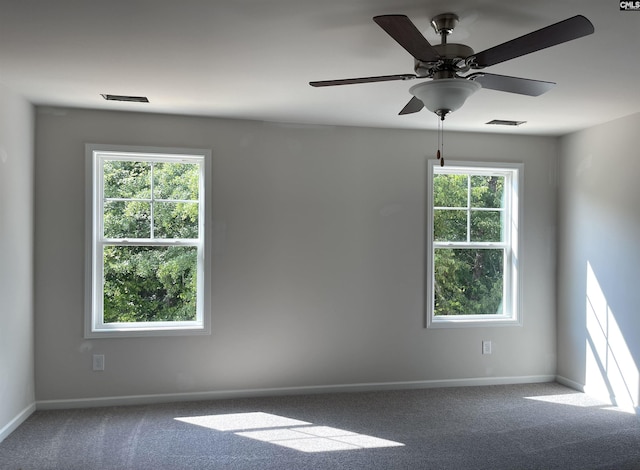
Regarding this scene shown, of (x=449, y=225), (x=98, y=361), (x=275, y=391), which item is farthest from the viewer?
(x=449, y=225)

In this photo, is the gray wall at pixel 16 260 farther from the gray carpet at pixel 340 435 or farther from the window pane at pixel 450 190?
the window pane at pixel 450 190

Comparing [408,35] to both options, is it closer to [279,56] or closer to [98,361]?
[279,56]

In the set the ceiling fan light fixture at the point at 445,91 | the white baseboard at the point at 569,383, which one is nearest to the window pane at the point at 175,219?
the ceiling fan light fixture at the point at 445,91

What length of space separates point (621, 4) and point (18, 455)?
13.4 ft

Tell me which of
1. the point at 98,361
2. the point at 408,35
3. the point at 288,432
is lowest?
the point at 288,432

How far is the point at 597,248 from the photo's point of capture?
4.63 meters

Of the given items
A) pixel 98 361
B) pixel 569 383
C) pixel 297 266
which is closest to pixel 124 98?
pixel 297 266

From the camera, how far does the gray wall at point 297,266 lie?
4.21 meters

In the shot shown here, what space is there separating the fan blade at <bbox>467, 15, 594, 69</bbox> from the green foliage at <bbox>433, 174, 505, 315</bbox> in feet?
9.25

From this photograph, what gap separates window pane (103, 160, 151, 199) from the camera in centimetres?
441

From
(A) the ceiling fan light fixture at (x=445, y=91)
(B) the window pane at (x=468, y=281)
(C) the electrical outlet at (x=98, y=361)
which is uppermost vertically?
(A) the ceiling fan light fixture at (x=445, y=91)

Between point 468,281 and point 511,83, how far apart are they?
2.90m

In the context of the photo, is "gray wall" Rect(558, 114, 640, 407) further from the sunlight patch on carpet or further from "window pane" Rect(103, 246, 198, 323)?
"window pane" Rect(103, 246, 198, 323)

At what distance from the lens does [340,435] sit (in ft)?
12.0
